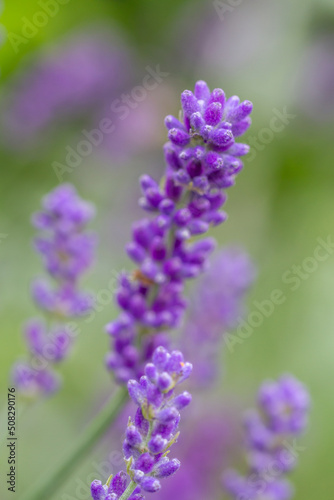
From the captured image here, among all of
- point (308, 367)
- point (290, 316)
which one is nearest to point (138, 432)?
point (308, 367)

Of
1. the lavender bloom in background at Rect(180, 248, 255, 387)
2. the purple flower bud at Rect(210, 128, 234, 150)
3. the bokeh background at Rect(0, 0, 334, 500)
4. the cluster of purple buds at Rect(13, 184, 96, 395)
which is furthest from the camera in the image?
the bokeh background at Rect(0, 0, 334, 500)

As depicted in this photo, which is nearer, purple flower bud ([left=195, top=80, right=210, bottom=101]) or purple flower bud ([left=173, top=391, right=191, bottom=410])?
Answer: purple flower bud ([left=173, top=391, right=191, bottom=410])

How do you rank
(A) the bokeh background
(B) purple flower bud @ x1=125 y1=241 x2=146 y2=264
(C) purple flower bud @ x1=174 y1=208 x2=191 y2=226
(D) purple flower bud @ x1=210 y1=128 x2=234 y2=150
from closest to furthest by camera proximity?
1. (D) purple flower bud @ x1=210 y1=128 x2=234 y2=150
2. (C) purple flower bud @ x1=174 y1=208 x2=191 y2=226
3. (B) purple flower bud @ x1=125 y1=241 x2=146 y2=264
4. (A) the bokeh background

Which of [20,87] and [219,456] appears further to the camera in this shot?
[20,87]

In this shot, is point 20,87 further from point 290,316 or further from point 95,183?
point 290,316

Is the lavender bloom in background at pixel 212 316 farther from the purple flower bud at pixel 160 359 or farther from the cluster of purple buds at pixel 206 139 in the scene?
the purple flower bud at pixel 160 359

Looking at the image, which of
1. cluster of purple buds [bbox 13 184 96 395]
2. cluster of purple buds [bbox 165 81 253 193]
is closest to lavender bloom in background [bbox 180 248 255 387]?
cluster of purple buds [bbox 13 184 96 395]

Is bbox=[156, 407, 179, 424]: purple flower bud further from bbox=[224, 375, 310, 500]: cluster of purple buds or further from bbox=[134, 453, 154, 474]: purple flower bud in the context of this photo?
bbox=[224, 375, 310, 500]: cluster of purple buds
